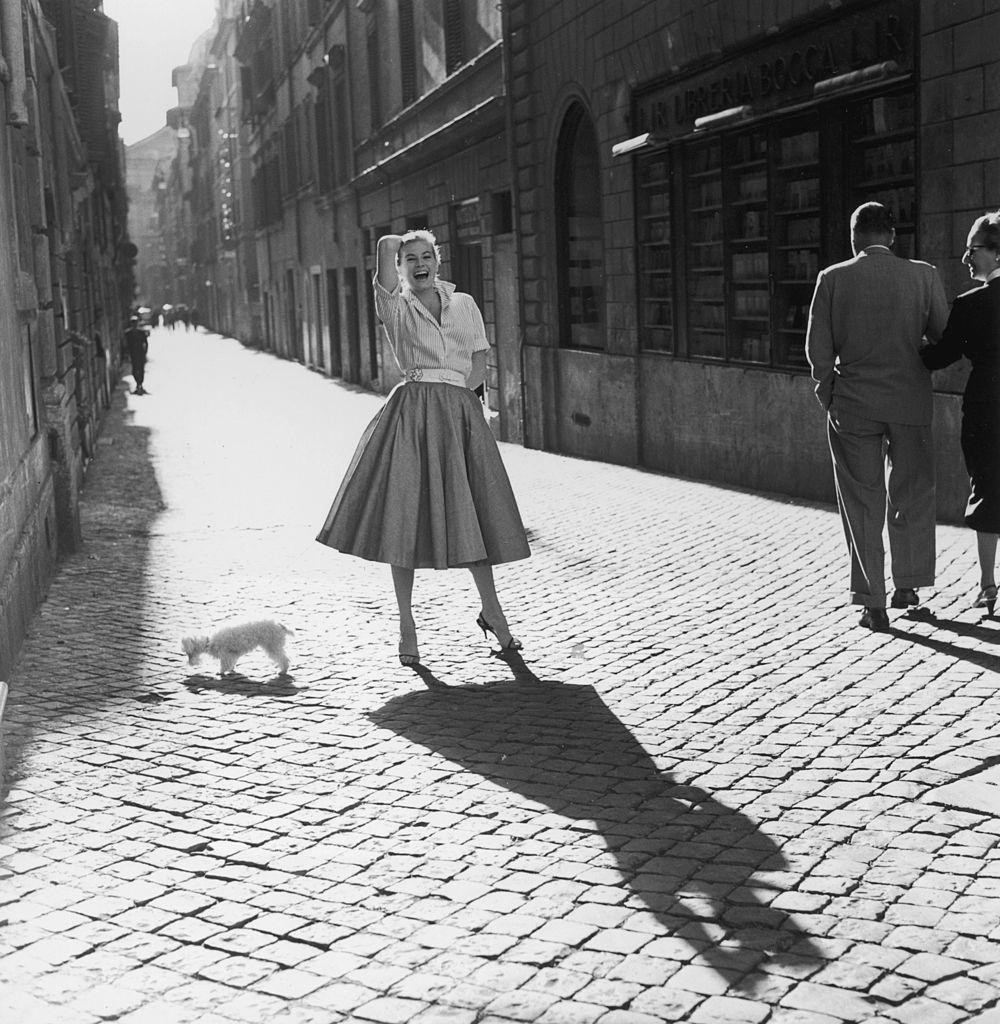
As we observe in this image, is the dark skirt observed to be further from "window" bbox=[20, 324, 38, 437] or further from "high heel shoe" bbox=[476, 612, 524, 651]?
"window" bbox=[20, 324, 38, 437]

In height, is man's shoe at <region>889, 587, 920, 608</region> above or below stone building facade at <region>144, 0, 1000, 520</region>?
below

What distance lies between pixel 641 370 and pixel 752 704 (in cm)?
928

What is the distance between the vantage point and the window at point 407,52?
78.0ft

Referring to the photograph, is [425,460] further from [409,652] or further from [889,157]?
[889,157]

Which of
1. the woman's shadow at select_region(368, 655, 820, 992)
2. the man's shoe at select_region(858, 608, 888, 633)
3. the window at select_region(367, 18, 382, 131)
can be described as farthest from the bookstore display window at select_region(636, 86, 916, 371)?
the window at select_region(367, 18, 382, 131)

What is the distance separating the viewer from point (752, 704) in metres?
5.93

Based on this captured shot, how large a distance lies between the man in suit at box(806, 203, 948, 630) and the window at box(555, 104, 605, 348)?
9.00m

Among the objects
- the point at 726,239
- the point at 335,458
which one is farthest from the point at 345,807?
the point at 335,458

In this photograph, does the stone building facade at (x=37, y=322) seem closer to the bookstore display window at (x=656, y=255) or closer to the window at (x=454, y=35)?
the window at (x=454, y=35)

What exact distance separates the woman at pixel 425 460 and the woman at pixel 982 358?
2.04 meters

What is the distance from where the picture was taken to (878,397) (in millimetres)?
7113

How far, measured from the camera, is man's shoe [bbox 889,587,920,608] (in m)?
7.29

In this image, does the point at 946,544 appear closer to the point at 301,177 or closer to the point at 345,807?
the point at 345,807

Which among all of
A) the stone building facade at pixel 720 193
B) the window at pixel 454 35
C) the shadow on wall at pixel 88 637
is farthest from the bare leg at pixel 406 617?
the window at pixel 454 35
